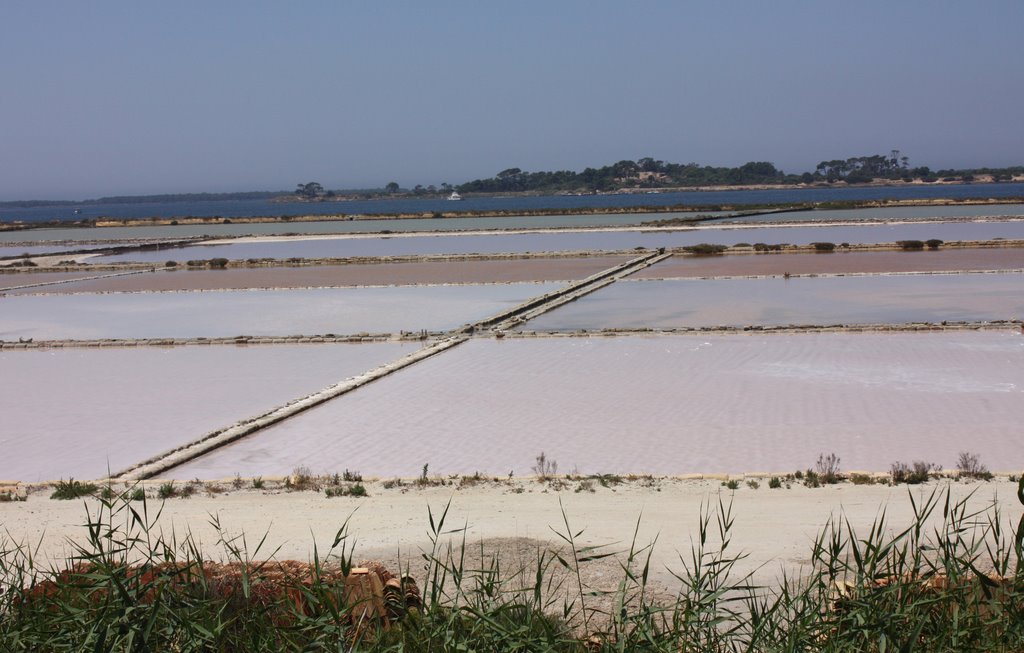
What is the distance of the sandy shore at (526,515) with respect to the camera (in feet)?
13.4

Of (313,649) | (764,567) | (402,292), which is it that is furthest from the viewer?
(402,292)

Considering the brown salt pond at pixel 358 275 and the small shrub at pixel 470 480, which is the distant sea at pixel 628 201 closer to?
the brown salt pond at pixel 358 275

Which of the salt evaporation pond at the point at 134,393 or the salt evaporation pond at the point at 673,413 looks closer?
the salt evaporation pond at the point at 673,413

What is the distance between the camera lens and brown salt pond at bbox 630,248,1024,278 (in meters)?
15.5

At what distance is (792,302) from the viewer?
11945 millimetres

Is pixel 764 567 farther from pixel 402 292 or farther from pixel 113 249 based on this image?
pixel 113 249

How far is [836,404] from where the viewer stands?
259 inches

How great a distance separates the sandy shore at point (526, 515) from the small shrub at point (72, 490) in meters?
0.06

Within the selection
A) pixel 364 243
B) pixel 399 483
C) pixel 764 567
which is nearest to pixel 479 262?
pixel 364 243

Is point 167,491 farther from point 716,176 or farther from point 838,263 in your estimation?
point 716,176

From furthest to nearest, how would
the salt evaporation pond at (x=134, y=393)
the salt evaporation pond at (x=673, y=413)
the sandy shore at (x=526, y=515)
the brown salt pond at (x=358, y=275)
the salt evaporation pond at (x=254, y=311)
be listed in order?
the brown salt pond at (x=358, y=275) → the salt evaporation pond at (x=254, y=311) → the salt evaporation pond at (x=134, y=393) → the salt evaporation pond at (x=673, y=413) → the sandy shore at (x=526, y=515)

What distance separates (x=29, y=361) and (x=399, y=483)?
6.13 metres

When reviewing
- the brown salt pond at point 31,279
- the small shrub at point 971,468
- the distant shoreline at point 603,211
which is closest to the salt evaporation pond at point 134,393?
the small shrub at point 971,468

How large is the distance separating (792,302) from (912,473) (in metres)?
7.40
